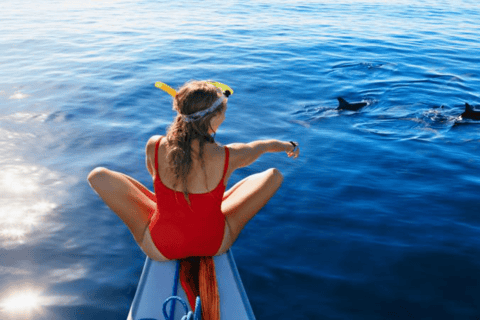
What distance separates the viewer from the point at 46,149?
25.4ft

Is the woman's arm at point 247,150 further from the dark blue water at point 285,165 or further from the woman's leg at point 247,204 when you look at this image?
the dark blue water at point 285,165

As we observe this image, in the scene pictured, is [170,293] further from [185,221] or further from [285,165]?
[285,165]

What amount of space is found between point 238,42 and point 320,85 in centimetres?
610

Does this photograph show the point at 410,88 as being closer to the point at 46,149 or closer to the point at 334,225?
the point at 334,225

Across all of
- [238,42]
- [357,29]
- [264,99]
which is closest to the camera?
[264,99]

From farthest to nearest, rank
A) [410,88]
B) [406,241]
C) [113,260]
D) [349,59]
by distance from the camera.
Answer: [349,59], [410,88], [406,241], [113,260]

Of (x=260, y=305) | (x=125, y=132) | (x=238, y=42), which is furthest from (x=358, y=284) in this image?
(x=238, y=42)

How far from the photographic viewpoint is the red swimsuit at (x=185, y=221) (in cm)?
394

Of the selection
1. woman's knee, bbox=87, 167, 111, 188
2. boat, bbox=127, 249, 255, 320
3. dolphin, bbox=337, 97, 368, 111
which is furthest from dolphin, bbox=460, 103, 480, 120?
woman's knee, bbox=87, 167, 111, 188

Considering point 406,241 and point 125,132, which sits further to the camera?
point 125,132

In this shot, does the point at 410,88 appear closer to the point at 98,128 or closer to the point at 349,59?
the point at 349,59

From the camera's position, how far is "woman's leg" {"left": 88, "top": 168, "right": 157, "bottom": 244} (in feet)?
13.4

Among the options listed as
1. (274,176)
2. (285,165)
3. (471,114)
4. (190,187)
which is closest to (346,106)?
(471,114)

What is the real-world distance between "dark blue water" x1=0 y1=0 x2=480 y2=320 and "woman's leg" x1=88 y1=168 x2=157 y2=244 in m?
0.84
